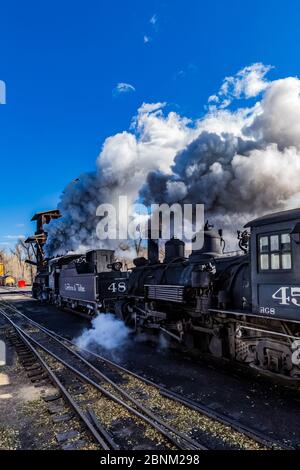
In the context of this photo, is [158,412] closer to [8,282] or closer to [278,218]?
[278,218]

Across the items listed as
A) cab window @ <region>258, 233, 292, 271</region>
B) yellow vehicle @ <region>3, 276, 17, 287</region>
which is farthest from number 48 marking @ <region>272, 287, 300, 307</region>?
yellow vehicle @ <region>3, 276, 17, 287</region>

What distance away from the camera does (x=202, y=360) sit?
9.20 metres

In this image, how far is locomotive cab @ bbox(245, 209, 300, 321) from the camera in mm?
6156

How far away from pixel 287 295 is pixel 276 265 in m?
0.62

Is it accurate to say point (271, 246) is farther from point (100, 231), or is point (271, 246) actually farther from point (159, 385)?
point (100, 231)

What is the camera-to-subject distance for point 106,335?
1276 cm

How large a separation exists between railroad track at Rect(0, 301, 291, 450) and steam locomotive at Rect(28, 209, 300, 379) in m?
1.74

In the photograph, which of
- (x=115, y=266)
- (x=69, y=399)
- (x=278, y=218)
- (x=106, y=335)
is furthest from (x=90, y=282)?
(x=278, y=218)

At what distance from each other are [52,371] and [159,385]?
2.92m

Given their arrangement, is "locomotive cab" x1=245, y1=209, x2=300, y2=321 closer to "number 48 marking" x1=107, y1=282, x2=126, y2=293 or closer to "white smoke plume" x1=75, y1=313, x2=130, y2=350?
"white smoke plume" x1=75, y1=313, x2=130, y2=350

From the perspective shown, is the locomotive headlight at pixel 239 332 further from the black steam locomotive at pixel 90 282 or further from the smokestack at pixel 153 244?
the black steam locomotive at pixel 90 282

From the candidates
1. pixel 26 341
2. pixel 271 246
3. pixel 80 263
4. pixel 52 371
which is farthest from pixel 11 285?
pixel 271 246

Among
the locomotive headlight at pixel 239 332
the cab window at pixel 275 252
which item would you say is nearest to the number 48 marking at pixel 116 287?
the locomotive headlight at pixel 239 332

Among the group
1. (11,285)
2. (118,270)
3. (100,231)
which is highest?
(100,231)
